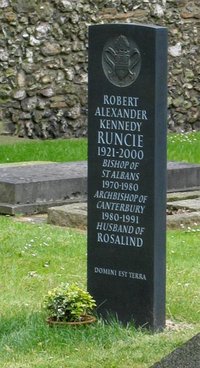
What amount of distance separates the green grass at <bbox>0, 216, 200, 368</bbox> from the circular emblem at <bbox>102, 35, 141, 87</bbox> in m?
1.34

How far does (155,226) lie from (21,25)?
10.5 m

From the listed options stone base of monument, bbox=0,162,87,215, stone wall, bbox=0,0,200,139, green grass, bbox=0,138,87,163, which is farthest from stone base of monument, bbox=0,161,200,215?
stone wall, bbox=0,0,200,139

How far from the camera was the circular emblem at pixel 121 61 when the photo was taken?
23.0 feet

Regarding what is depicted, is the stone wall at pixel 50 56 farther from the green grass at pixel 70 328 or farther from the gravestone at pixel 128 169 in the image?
the gravestone at pixel 128 169

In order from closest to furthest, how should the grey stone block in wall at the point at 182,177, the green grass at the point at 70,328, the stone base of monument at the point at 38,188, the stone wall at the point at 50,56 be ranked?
A: the green grass at the point at 70,328, the stone base of monument at the point at 38,188, the grey stone block in wall at the point at 182,177, the stone wall at the point at 50,56

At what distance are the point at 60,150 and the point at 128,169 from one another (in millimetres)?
8517

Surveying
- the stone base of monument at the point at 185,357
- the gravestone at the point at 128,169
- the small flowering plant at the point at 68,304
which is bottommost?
the small flowering plant at the point at 68,304

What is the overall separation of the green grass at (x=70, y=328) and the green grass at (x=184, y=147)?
14.7 ft

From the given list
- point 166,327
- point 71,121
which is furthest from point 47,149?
point 166,327

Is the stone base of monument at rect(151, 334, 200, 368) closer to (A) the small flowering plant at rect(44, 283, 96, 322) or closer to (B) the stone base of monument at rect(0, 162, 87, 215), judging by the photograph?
(A) the small flowering plant at rect(44, 283, 96, 322)

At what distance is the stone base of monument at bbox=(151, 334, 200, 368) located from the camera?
5.50 meters

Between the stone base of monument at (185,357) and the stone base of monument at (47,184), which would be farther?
the stone base of monument at (47,184)

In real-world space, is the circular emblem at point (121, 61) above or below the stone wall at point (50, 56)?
above

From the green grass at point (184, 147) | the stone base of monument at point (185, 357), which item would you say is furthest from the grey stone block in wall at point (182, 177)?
the stone base of monument at point (185, 357)
